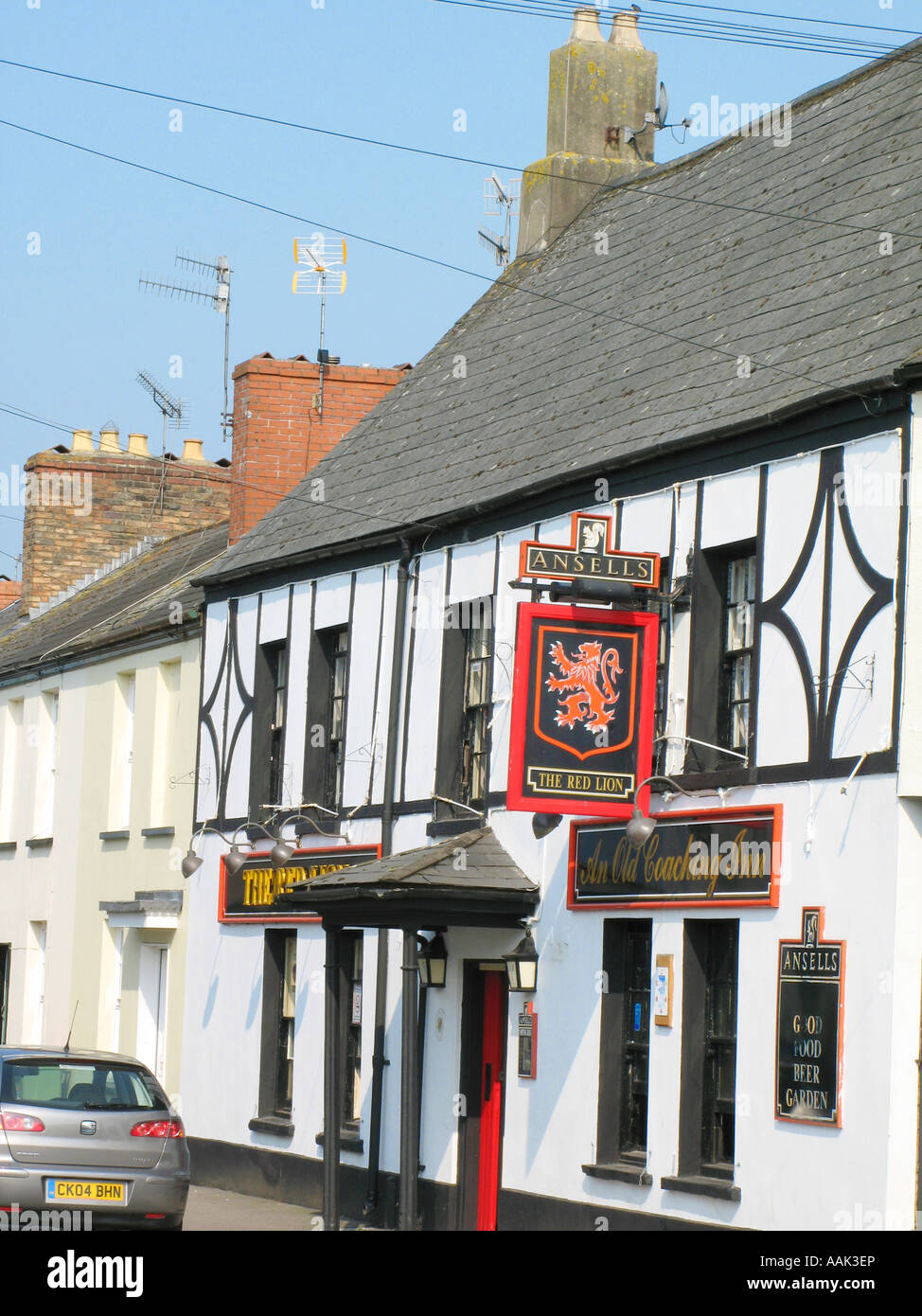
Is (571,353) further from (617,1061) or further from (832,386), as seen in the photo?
(617,1061)

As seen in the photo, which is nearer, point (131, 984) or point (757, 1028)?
point (757, 1028)

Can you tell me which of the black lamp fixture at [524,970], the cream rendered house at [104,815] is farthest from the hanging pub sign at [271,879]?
the black lamp fixture at [524,970]

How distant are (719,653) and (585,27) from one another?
11.9 metres

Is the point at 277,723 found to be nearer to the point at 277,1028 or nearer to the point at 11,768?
the point at 277,1028

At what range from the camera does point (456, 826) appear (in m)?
17.9

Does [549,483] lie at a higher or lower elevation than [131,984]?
higher

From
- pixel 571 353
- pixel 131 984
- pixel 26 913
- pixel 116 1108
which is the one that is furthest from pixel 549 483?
pixel 26 913

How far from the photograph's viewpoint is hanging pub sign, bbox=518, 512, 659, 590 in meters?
14.6

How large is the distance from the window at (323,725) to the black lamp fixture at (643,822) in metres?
6.02

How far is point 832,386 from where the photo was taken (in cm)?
1356
